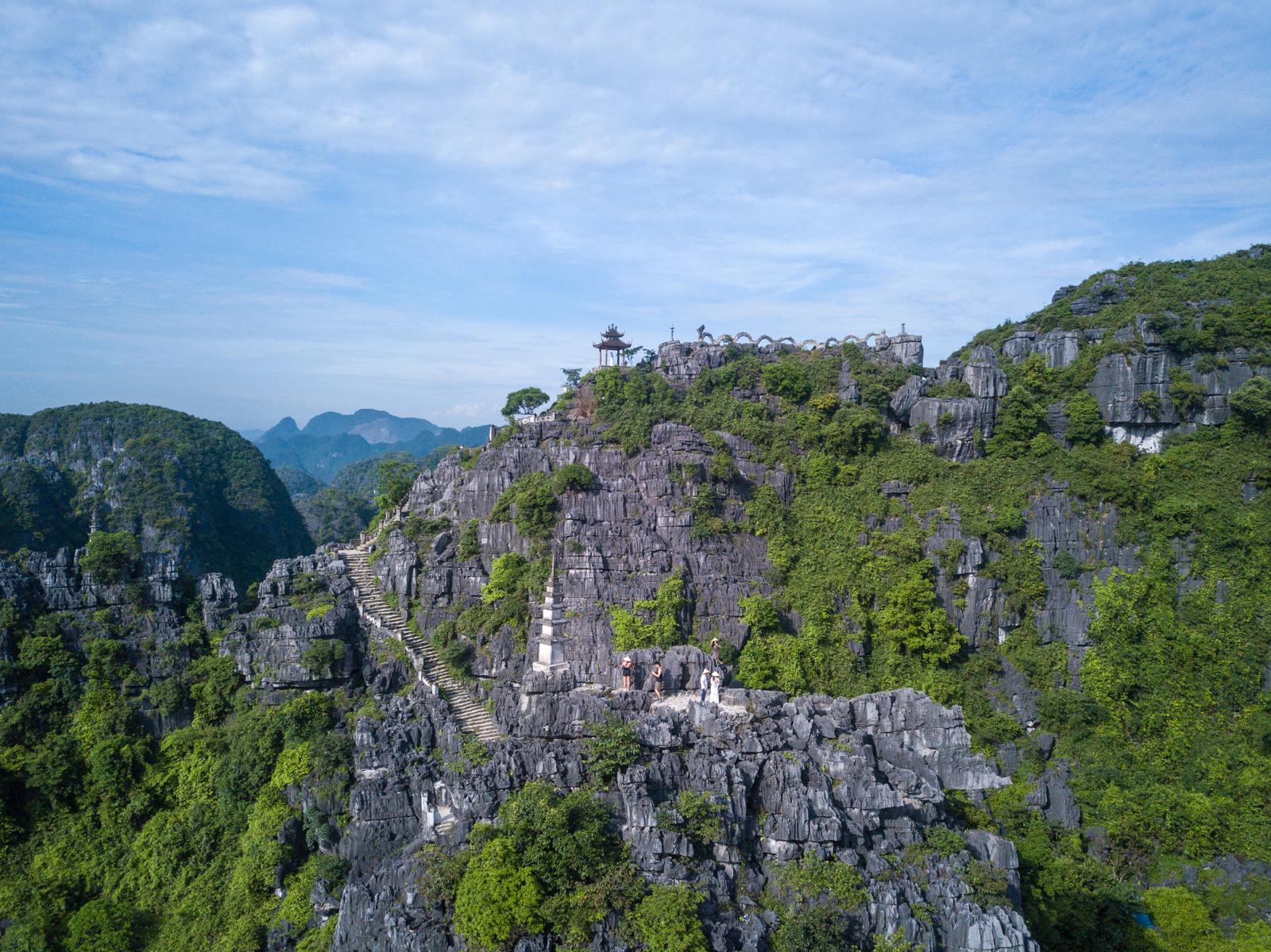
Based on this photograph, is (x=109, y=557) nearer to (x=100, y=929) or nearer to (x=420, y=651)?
(x=420, y=651)

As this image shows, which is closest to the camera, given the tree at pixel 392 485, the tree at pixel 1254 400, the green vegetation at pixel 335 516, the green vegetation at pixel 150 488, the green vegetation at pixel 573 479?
the tree at pixel 1254 400

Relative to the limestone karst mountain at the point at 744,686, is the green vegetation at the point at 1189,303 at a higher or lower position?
higher

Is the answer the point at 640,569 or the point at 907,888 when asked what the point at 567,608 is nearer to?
the point at 640,569

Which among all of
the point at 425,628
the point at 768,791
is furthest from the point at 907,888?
the point at 425,628

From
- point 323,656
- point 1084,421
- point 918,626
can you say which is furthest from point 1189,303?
point 323,656

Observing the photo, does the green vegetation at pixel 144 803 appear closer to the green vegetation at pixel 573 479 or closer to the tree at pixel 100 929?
the tree at pixel 100 929

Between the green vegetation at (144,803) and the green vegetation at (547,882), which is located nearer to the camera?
the green vegetation at (547,882)

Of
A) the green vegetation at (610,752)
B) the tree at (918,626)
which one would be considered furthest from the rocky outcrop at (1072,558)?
the green vegetation at (610,752)

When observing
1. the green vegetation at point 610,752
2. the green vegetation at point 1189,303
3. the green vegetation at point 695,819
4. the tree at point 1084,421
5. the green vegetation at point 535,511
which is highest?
the green vegetation at point 1189,303
